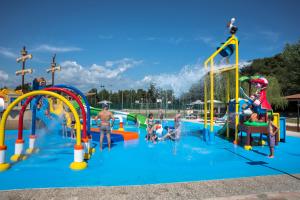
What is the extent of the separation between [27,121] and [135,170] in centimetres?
1345

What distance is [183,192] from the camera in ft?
15.3

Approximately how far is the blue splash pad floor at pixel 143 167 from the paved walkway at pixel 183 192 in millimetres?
526

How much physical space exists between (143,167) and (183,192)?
2372mm

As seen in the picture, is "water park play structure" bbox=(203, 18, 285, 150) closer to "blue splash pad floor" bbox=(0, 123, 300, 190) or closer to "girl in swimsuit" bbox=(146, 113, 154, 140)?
"blue splash pad floor" bbox=(0, 123, 300, 190)

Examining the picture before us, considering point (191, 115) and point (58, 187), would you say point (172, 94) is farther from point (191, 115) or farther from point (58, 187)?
point (58, 187)

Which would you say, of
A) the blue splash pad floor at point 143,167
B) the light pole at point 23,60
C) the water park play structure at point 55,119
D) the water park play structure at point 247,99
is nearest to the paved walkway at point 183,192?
the blue splash pad floor at point 143,167

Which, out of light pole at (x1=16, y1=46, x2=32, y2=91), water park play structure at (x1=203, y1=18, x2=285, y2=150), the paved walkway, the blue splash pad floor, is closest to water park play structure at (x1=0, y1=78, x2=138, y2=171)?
the blue splash pad floor

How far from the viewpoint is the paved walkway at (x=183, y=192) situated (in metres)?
4.40

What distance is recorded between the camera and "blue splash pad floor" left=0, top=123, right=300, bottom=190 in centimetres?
557

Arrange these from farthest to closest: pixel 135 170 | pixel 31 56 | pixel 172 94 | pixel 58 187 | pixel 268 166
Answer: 1. pixel 172 94
2. pixel 31 56
3. pixel 268 166
4. pixel 135 170
5. pixel 58 187

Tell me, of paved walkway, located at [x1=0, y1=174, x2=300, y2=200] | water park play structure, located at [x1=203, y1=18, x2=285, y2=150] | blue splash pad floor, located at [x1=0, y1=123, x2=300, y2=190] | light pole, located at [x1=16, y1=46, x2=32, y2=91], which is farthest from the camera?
light pole, located at [x1=16, y1=46, x2=32, y2=91]

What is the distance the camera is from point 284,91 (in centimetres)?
4431

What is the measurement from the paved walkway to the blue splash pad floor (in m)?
0.53

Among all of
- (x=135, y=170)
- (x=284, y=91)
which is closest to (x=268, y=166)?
Answer: (x=135, y=170)
